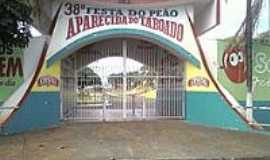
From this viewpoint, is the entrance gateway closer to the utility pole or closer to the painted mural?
the painted mural

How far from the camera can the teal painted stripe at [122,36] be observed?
16.9 meters

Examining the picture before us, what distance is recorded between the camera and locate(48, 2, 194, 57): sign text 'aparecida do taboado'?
17141mm

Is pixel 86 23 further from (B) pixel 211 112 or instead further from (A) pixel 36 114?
(B) pixel 211 112

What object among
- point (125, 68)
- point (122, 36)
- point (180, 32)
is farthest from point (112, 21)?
point (180, 32)

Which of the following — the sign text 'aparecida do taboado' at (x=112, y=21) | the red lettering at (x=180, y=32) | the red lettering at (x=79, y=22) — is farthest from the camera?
the red lettering at (x=180, y=32)

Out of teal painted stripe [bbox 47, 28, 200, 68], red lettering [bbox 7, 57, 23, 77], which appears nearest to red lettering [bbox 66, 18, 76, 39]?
teal painted stripe [bbox 47, 28, 200, 68]

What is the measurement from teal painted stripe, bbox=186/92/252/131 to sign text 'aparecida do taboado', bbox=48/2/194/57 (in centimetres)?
220

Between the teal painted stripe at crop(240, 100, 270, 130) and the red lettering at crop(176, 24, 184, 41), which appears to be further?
the red lettering at crop(176, 24, 184, 41)

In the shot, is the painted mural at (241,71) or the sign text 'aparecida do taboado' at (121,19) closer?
the painted mural at (241,71)

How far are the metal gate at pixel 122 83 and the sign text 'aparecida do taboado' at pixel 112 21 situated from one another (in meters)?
1.21

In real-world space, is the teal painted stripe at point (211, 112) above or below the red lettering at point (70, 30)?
below

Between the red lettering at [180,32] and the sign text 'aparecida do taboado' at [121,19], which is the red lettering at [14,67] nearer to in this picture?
the sign text 'aparecida do taboado' at [121,19]

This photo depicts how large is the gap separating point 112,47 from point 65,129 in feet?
14.1

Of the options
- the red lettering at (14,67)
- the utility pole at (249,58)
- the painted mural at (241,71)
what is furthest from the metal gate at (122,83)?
the utility pole at (249,58)
